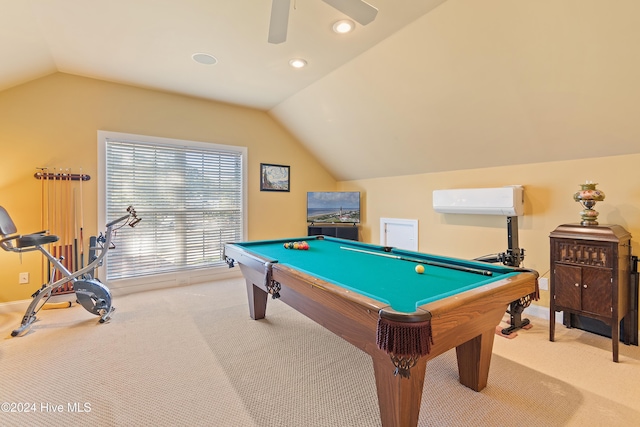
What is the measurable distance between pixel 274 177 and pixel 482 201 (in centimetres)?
312

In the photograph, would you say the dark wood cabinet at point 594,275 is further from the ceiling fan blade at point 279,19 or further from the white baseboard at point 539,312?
the ceiling fan blade at point 279,19

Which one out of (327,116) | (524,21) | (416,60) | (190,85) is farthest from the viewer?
(327,116)

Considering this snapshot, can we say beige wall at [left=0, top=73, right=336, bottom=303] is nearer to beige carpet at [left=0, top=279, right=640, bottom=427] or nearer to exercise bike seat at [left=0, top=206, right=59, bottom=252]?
exercise bike seat at [left=0, top=206, right=59, bottom=252]

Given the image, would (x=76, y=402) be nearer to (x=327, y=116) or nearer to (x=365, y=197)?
(x=327, y=116)

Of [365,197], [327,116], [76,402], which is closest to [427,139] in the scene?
[327,116]

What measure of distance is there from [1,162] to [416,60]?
440cm

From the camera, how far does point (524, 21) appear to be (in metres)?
2.11

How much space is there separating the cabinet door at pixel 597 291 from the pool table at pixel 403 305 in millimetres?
1082

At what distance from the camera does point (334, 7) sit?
66.8 inches

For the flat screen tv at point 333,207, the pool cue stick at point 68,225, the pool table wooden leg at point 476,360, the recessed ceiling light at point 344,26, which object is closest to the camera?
the pool table wooden leg at point 476,360

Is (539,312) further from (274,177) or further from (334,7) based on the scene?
(274,177)

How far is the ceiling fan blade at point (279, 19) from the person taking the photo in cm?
163

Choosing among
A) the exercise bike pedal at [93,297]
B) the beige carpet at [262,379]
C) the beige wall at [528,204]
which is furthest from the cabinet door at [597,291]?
the exercise bike pedal at [93,297]

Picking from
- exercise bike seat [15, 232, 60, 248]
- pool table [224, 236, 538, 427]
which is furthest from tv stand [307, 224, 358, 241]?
exercise bike seat [15, 232, 60, 248]
